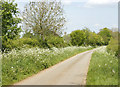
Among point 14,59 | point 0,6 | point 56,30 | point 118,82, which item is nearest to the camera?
point 118,82

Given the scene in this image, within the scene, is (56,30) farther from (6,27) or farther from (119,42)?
(119,42)

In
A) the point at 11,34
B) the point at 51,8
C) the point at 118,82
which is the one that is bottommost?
the point at 118,82

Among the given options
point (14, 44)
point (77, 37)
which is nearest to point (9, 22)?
point (14, 44)

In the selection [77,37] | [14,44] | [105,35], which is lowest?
[105,35]

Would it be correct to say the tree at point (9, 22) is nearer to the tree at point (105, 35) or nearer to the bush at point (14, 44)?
the bush at point (14, 44)

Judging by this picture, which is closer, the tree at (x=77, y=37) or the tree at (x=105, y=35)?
the tree at (x=77, y=37)

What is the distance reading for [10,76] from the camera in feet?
36.1

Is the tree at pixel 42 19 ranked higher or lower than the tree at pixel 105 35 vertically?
higher

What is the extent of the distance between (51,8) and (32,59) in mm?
15483

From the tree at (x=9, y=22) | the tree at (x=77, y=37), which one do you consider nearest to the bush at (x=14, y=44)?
the tree at (x=9, y=22)

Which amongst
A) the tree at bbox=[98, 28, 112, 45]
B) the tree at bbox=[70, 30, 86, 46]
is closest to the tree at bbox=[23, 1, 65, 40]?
the tree at bbox=[70, 30, 86, 46]

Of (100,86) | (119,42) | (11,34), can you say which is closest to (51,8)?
(11,34)

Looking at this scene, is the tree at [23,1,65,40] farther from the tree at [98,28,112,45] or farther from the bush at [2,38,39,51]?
the tree at [98,28,112,45]

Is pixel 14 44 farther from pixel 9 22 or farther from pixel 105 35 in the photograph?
pixel 105 35
